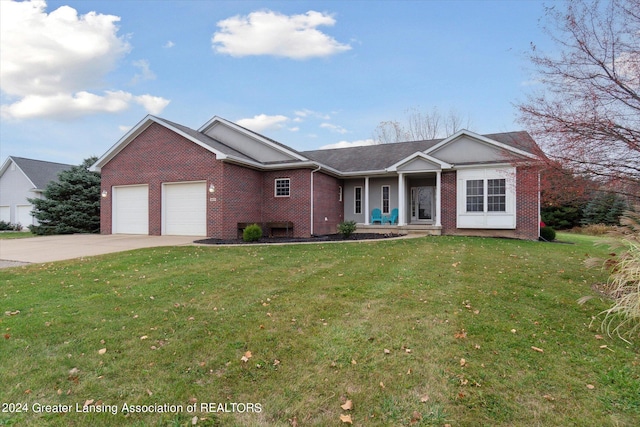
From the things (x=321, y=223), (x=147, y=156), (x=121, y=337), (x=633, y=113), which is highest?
(x=147, y=156)

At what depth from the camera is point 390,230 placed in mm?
15812

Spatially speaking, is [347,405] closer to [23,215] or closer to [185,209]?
[185,209]

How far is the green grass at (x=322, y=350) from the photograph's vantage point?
8.45 feet

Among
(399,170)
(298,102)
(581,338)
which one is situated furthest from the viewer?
(298,102)

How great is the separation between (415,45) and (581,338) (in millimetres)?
14173

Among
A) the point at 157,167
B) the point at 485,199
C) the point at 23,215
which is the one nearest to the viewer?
the point at 485,199

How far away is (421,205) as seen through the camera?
18.6 metres

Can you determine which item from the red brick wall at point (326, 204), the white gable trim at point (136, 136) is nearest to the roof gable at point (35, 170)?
the white gable trim at point (136, 136)

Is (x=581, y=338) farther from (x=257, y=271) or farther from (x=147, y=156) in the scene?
(x=147, y=156)

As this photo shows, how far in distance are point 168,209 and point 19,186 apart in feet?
68.8

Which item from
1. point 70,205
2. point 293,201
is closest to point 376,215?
point 293,201

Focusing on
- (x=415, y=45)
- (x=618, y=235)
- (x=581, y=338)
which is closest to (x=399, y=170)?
(x=415, y=45)

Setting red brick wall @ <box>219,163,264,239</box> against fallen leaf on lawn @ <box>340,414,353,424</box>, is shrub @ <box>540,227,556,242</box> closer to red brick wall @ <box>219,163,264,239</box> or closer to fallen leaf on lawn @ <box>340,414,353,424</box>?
red brick wall @ <box>219,163,264,239</box>

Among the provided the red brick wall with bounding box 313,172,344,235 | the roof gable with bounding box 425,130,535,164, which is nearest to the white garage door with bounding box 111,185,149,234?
the red brick wall with bounding box 313,172,344,235
